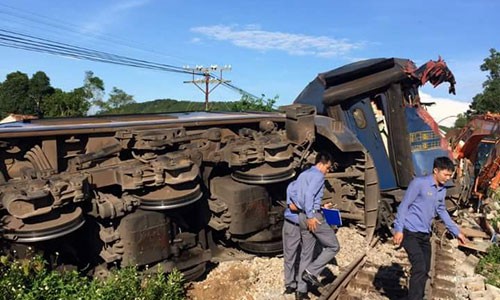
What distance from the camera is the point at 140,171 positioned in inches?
207

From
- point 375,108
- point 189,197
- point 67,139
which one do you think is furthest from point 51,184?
point 375,108

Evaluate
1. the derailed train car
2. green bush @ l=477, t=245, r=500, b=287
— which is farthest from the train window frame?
green bush @ l=477, t=245, r=500, b=287

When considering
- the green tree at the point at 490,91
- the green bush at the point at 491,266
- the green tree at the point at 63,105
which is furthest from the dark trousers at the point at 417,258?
the green tree at the point at 490,91

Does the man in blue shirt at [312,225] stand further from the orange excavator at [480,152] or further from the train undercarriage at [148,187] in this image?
the orange excavator at [480,152]

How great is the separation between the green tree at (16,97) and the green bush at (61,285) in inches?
1943

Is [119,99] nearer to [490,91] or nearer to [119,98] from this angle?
[119,98]

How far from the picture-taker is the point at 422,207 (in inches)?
190

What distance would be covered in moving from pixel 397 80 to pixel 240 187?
4096 mm

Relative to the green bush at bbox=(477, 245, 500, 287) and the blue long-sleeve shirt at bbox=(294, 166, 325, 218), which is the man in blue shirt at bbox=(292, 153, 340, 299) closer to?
the blue long-sleeve shirt at bbox=(294, 166, 325, 218)

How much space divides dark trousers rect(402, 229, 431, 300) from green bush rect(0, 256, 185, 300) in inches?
96.7

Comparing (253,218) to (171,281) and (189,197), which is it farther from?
(171,281)

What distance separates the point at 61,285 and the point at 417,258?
11.2 ft

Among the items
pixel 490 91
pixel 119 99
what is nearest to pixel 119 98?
pixel 119 99

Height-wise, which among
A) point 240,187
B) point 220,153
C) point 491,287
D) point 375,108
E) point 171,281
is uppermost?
point 375,108
